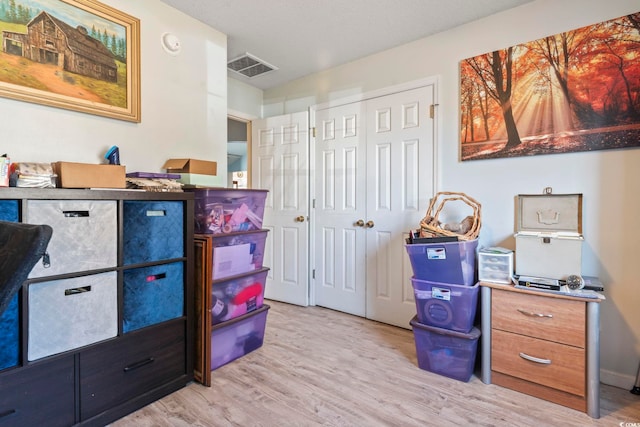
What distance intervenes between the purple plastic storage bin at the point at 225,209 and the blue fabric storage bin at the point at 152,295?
1.01 feet

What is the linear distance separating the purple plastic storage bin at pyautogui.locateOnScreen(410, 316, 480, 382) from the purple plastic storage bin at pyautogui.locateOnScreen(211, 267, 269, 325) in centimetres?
111

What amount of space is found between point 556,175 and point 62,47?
3.04 m

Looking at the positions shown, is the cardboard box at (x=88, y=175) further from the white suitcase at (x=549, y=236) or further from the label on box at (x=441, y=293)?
the white suitcase at (x=549, y=236)

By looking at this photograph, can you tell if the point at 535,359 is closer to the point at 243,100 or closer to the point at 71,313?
the point at 71,313

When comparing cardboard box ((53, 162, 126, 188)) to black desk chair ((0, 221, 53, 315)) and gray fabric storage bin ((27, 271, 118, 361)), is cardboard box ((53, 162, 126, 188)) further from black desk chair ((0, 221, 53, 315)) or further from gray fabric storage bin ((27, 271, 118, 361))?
black desk chair ((0, 221, 53, 315))

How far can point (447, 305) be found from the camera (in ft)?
6.39

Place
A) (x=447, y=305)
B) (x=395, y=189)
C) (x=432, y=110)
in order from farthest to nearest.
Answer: (x=395, y=189) → (x=432, y=110) → (x=447, y=305)

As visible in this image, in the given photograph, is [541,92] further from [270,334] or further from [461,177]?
[270,334]

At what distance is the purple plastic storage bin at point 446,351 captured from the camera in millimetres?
1892

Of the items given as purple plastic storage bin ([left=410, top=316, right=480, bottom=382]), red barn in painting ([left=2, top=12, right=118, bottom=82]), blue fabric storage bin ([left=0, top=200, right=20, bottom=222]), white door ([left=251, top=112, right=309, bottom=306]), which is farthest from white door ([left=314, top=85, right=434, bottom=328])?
blue fabric storage bin ([left=0, top=200, right=20, bottom=222])

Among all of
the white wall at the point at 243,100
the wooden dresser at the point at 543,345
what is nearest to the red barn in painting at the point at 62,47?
the white wall at the point at 243,100

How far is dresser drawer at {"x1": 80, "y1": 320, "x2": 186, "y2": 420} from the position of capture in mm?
1455

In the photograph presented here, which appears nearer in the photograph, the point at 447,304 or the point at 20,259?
the point at 20,259

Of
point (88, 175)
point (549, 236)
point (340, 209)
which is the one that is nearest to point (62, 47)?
point (88, 175)
